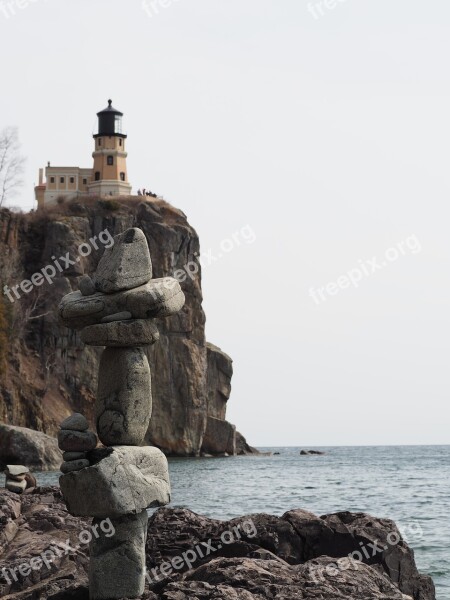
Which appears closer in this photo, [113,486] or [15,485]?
[113,486]

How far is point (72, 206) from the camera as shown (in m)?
77.2

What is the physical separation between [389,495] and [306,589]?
103 feet

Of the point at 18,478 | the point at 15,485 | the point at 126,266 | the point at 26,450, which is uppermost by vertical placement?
the point at 26,450

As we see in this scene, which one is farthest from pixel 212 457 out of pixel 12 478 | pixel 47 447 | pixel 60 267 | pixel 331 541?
pixel 331 541

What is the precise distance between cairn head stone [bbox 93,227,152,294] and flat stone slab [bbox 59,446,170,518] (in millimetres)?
1737

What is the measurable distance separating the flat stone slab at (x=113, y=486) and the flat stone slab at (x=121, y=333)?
111 cm

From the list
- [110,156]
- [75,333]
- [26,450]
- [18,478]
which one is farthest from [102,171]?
[18,478]

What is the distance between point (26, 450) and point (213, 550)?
3758 centimetres

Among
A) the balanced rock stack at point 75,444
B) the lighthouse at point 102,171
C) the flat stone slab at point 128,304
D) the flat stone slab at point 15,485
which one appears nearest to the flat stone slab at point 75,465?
the balanced rock stack at point 75,444

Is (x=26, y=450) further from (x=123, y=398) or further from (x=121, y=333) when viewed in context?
(x=121, y=333)

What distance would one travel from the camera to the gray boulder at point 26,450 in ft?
162

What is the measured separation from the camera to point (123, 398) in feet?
37.4

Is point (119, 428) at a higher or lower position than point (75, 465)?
higher

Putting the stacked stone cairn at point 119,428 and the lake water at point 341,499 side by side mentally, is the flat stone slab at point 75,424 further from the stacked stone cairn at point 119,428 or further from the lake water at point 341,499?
the lake water at point 341,499
